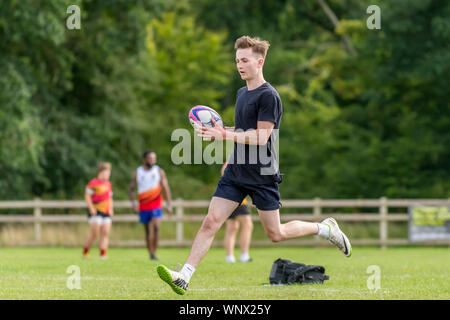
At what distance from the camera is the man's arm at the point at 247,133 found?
7652 mm

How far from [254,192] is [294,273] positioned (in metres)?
1.72

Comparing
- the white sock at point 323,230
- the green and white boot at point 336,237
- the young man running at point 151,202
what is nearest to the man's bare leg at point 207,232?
the white sock at point 323,230

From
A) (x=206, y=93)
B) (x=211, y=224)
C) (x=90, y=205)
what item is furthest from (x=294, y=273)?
(x=206, y=93)

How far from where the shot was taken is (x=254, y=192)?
26.5 feet

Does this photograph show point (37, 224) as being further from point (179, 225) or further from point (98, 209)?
point (98, 209)

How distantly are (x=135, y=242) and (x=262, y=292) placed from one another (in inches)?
631

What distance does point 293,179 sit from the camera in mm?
36594

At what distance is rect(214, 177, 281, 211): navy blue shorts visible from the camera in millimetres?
8047

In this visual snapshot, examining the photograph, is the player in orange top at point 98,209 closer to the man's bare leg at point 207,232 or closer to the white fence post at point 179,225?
the white fence post at point 179,225

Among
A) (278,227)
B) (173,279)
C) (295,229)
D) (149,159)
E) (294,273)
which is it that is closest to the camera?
(173,279)

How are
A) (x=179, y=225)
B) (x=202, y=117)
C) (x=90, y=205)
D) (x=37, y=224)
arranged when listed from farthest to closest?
(x=37, y=224)
(x=179, y=225)
(x=90, y=205)
(x=202, y=117)

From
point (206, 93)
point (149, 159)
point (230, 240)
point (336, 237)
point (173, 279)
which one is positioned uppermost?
point (206, 93)

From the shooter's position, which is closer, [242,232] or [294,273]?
[294,273]
